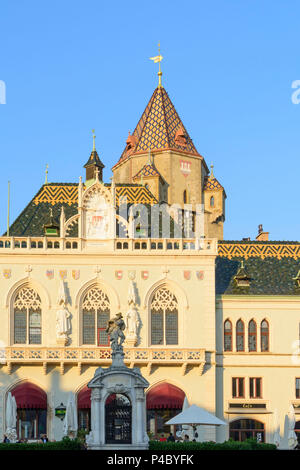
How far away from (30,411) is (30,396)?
1.28m

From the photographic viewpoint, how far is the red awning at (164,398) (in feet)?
220

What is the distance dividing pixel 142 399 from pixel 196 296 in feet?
58.7

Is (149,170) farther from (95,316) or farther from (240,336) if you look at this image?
(95,316)

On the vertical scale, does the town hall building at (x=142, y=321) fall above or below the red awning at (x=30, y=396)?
above

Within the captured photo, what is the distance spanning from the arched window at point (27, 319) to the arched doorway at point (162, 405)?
7.96 metres

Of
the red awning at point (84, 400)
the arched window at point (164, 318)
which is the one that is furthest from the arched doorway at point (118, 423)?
the arched window at point (164, 318)

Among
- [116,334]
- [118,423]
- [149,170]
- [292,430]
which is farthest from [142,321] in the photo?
[149,170]

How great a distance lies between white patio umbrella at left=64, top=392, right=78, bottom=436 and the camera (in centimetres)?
6228

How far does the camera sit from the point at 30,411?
6738 cm

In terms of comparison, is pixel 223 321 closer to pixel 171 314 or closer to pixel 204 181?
pixel 171 314

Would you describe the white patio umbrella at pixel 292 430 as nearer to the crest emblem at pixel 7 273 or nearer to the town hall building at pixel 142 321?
the town hall building at pixel 142 321

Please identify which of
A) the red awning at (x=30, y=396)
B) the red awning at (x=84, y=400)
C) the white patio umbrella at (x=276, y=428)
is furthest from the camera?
the white patio umbrella at (x=276, y=428)

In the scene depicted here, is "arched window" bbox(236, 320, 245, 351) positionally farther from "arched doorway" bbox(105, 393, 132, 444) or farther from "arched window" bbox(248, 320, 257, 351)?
"arched doorway" bbox(105, 393, 132, 444)
